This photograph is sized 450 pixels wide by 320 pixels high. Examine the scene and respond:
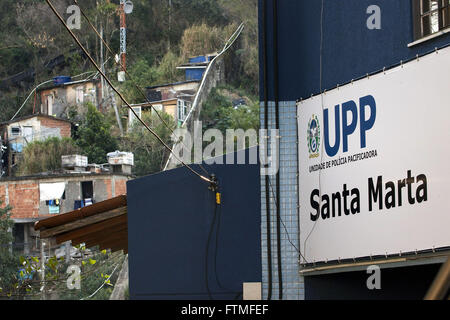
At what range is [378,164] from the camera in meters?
8.19

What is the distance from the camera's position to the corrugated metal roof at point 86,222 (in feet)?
33.7

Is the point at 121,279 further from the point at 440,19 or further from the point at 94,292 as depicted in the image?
the point at 440,19

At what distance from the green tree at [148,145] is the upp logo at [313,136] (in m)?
42.8

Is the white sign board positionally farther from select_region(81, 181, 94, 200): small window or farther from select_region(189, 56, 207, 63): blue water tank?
select_region(189, 56, 207, 63): blue water tank

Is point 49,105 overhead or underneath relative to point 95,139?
overhead

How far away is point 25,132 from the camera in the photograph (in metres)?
56.0

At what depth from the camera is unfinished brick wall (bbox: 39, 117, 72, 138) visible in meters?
56.8

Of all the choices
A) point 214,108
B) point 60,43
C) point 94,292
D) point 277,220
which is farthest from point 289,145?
point 60,43

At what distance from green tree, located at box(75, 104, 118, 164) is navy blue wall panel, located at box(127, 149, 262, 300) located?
45.4 m

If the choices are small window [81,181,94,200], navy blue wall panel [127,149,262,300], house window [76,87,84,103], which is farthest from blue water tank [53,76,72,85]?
navy blue wall panel [127,149,262,300]

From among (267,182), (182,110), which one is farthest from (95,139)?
(267,182)

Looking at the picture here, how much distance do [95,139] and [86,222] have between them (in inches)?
1809

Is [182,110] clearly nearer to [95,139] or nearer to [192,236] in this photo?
[95,139]

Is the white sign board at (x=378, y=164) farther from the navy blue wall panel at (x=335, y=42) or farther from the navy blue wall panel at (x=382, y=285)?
the navy blue wall panel at (x=382, y=285)
